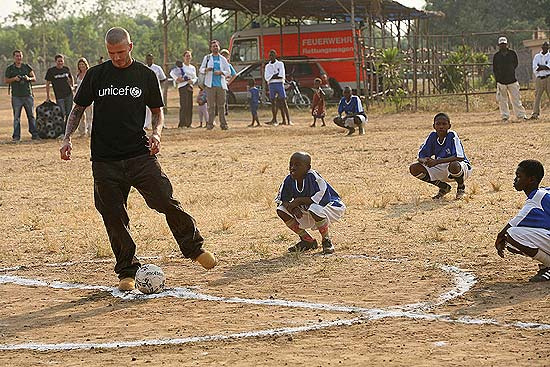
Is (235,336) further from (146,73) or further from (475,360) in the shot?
(146,73)

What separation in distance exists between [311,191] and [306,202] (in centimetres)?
13

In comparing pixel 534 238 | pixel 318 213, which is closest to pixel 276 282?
pixel 318 213

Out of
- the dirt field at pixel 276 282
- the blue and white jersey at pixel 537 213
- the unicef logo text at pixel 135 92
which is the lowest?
the dirt field at pixel 276 282

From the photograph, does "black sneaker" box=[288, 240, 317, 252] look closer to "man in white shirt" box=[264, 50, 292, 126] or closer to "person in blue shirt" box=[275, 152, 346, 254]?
"person in blue shirt" box=[275, 152, 346, 254]

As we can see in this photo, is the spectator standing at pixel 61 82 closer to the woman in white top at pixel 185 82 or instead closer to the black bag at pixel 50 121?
the black bag at pixel 50 121

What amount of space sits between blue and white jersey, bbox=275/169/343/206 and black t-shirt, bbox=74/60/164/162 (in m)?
1.83

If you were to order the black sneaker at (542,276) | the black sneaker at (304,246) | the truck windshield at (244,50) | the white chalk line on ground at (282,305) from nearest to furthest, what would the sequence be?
the white chalk line on ground at (282,305)
the black sneaker at (542,276)
the black sneaker at (304,246)
the truck windshield at (244,50)

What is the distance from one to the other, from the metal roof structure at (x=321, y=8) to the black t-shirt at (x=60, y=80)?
1329cm

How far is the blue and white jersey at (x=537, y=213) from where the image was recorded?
25.2 feet

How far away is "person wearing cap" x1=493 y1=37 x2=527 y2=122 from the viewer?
2309 cm

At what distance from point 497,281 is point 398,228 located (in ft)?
9.05

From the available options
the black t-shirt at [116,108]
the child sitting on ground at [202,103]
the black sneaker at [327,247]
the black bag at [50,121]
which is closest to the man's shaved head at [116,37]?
the black t-shirt at [116,108]

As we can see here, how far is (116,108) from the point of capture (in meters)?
7.76

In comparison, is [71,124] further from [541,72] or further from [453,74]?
[453,74]
